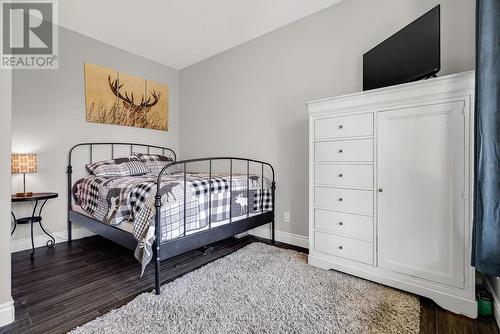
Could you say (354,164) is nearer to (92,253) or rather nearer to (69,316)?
(69,316)

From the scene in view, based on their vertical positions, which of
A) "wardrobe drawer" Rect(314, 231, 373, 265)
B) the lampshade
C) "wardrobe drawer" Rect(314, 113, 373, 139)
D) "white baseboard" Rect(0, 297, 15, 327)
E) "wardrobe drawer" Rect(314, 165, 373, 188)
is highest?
"wardrobe drawer" Rect(314, 113, 373, 139)

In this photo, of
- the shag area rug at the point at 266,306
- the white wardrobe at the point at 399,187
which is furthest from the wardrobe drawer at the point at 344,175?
the shag area rug at the point at 266,306

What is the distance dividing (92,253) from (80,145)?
1338 millimetres

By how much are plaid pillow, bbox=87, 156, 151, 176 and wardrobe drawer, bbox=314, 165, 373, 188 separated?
2.22 meters

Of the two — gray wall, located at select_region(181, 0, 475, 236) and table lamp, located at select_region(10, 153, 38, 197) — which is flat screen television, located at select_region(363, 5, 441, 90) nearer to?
gray wall, located at select_region(181, 0, 475, 236)

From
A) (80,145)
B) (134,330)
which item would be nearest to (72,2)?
(80,145)

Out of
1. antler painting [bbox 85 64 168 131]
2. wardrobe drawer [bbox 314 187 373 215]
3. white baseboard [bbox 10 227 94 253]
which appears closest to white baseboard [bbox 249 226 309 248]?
wardrobe drawer [bbox 314 187 373 215]

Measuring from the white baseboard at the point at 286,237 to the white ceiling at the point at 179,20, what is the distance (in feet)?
7.97

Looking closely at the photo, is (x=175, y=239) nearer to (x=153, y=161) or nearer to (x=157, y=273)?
(x=157, y=273)

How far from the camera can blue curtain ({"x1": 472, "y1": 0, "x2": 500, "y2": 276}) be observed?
1.15 m

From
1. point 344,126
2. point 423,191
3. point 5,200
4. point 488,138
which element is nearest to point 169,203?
point 5,200

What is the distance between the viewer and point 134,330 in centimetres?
130

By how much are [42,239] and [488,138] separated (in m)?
3.89

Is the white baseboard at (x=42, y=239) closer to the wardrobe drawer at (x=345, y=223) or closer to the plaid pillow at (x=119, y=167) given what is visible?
the plaid pillow at (x=119, y=167)
